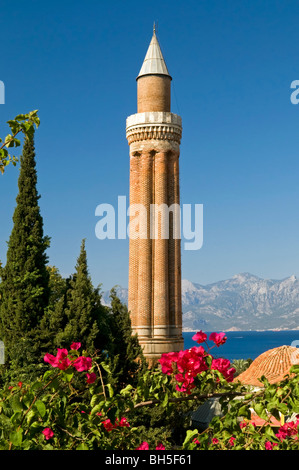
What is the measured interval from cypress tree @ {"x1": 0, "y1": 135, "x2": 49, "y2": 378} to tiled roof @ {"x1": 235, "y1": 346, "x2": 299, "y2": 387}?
10567 millimetres

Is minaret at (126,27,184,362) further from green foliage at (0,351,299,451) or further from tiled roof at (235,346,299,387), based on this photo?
green foliage at (0,351,299,451)

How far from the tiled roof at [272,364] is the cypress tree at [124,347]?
621 centimetres

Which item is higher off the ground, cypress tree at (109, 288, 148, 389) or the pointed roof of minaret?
the pointed roof of minaret

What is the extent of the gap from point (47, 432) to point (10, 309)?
18005 millimetres

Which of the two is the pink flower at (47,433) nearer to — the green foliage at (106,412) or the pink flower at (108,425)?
the green foliage at (106,412)

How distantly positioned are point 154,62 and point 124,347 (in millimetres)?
18488

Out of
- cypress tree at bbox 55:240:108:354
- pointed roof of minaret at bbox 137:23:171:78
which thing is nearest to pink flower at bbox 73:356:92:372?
cypress tree at bbox 55:240:108:354

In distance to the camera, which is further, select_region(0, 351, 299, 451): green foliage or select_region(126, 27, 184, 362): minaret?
select_region(126, 27, 184, 362): minaret

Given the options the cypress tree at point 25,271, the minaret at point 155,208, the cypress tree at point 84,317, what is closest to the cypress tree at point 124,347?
the cypress tree at point 84,317

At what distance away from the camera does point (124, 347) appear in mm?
22625

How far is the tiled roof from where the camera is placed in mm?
25625

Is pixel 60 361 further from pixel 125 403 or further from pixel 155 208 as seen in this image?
pixel 155 208
